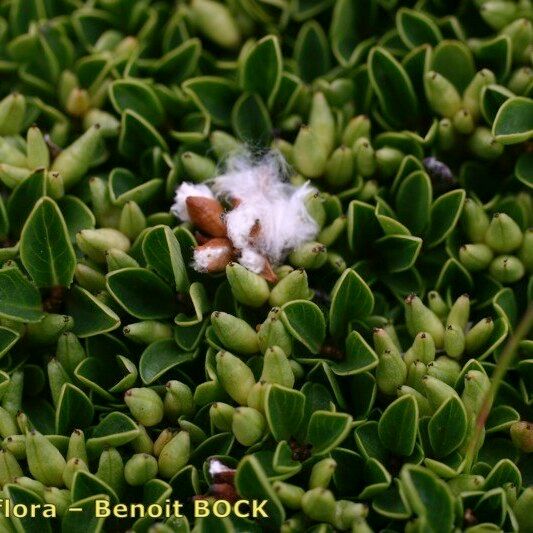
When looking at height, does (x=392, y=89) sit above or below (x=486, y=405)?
above

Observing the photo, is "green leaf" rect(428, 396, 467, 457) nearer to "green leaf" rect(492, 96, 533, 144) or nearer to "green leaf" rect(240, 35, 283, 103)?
"green leaf" rect(492, 96, 533, 144)

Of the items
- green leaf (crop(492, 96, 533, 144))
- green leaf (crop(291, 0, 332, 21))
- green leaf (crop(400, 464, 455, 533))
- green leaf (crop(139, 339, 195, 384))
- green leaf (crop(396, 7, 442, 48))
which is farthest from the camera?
green leaf (crop(291, 0, 332, 21))

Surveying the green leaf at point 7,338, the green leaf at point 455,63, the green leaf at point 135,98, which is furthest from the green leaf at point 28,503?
the green leaf at point 455,63

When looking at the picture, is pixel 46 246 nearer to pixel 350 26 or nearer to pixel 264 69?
pixel 264 69

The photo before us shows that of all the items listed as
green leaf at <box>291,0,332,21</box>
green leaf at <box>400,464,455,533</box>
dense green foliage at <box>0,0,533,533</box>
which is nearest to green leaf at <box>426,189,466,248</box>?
dense green foliage at <box>0,0,533,533</box>

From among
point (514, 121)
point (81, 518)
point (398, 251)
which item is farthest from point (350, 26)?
point (81, 518)

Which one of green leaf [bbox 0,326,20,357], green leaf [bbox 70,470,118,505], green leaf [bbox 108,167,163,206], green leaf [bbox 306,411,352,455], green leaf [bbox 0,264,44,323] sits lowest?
green leaf [bbox 70,470,118,505]
